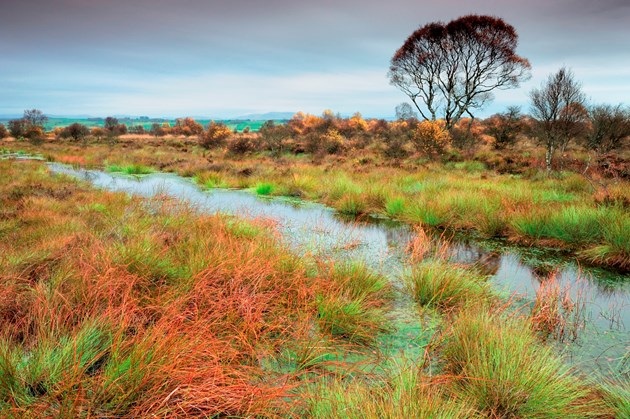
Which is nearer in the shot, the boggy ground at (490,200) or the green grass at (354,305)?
the green grass at (354,305)

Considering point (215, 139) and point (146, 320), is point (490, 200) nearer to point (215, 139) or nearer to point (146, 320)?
point (146, 320)

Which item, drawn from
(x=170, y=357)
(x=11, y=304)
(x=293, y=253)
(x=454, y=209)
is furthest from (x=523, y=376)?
(x=454, y=209)

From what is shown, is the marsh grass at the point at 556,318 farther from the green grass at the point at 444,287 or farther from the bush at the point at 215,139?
the bush at the point at 215,139

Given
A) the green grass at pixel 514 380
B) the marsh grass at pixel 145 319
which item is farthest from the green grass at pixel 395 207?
the green grass at pixel 514 380

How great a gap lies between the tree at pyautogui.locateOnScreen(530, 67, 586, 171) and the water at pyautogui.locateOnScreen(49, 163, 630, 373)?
8456mm

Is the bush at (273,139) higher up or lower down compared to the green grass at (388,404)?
higher up

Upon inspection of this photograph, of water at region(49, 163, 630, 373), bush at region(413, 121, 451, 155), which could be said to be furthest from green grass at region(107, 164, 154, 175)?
bush at region(413, 121, 451, 155)

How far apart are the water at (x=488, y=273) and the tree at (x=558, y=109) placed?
8456 mm

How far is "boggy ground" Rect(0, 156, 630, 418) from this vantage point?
6.89ft

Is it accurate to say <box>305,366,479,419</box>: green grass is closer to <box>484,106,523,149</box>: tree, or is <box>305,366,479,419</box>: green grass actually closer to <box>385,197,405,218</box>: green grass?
<box>385,197,405,218</box>: green grass

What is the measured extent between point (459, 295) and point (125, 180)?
1488cm

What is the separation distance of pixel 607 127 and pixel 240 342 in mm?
20365

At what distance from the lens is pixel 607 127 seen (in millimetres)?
16609

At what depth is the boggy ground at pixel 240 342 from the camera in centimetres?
210
